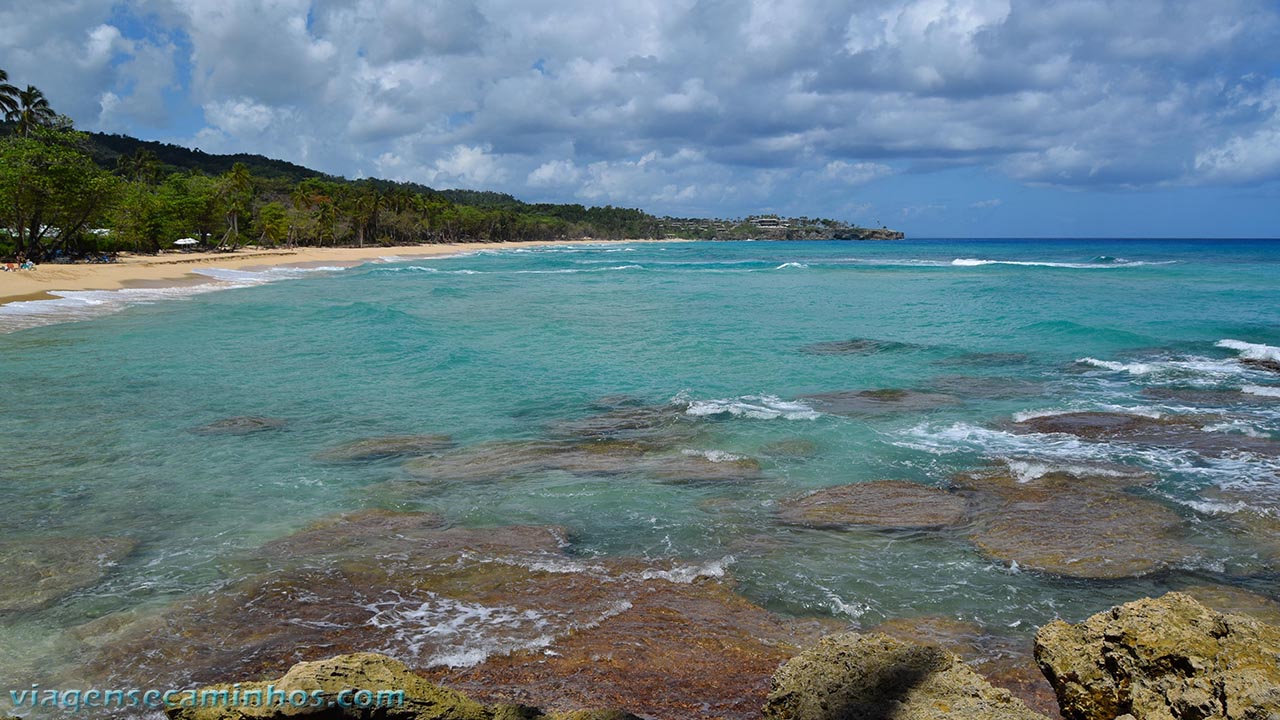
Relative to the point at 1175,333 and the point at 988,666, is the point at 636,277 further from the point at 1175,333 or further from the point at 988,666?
the point at 988,666

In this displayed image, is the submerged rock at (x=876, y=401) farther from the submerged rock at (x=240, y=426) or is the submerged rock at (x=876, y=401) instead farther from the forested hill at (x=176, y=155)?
the forested hill at (x=176, y=155)

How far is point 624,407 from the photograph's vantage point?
1445 centimetres

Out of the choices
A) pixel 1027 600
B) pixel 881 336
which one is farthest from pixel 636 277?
pixel 1027 600

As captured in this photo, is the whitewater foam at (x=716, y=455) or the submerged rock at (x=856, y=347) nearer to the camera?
the whitewater foam at (x=716, y=455)

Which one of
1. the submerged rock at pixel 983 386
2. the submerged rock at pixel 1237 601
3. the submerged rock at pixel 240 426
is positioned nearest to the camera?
the submerged rock at pixel 1237 601

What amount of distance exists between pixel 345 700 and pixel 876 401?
1254 centimetres

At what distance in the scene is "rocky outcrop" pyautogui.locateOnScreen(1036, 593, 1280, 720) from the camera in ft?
12.3

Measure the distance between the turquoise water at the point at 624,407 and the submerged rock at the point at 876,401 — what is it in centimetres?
23

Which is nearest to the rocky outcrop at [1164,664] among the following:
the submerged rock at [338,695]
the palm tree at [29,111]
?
the submerged rock at [338,695]

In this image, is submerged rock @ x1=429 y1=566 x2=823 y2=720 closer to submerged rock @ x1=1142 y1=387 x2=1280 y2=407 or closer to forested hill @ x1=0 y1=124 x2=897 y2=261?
submerged rock @ x1=1142 y1=387 x2=1280 y2=407

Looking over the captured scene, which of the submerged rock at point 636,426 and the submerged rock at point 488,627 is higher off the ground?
the submerged rock at point 488,627

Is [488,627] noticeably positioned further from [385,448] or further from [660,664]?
[385,448]

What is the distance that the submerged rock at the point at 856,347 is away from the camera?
2105 centimetres

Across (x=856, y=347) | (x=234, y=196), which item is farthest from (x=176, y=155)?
(x=856, y=347)
